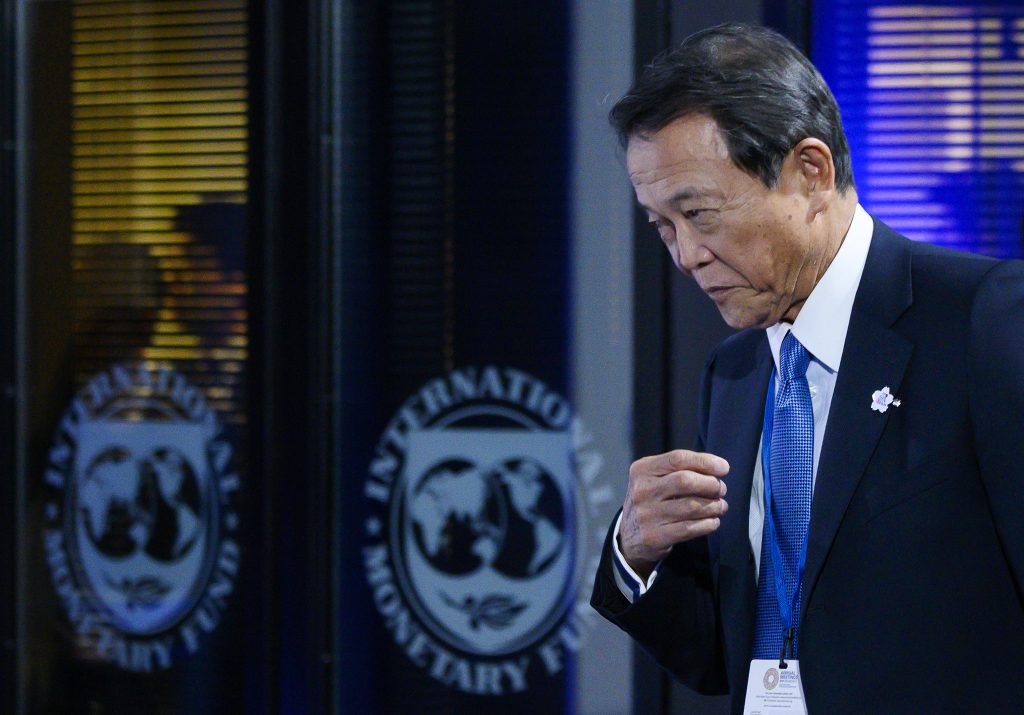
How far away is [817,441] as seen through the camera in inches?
60.7

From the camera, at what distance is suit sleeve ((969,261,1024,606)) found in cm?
133

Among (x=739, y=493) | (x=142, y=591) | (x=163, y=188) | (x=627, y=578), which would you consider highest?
(x=163, y=188)

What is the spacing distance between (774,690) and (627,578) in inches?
10.5

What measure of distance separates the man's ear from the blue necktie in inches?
7.5

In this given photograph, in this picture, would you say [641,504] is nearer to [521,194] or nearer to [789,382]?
[789,382]

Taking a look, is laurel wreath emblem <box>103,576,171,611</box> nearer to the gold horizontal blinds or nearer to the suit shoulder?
the gold horizontal blinds

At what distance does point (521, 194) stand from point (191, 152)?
3.67 ft

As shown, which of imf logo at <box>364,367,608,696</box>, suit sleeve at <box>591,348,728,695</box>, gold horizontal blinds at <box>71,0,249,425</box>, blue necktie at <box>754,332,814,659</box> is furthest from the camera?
gold horizontal blinds at <box>71,0,249,425</box>

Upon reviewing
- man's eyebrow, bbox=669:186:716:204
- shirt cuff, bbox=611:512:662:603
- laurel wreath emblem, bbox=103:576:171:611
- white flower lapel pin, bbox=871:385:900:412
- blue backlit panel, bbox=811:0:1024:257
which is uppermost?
blue backlit panel, bbox=811:0:1024:257

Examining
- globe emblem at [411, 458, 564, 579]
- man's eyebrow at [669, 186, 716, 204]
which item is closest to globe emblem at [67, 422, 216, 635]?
globe emblem at [411, 458, 564, 579]

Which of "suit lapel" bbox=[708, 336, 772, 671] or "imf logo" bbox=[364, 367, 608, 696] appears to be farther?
"imf logo" bbox=[364, 367, 608, 696]

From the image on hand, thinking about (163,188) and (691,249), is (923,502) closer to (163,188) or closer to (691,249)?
(691,249)

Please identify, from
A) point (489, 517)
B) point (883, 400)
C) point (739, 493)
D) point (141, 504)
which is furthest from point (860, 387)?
point (141, 504)

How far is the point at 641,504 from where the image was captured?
158cm
